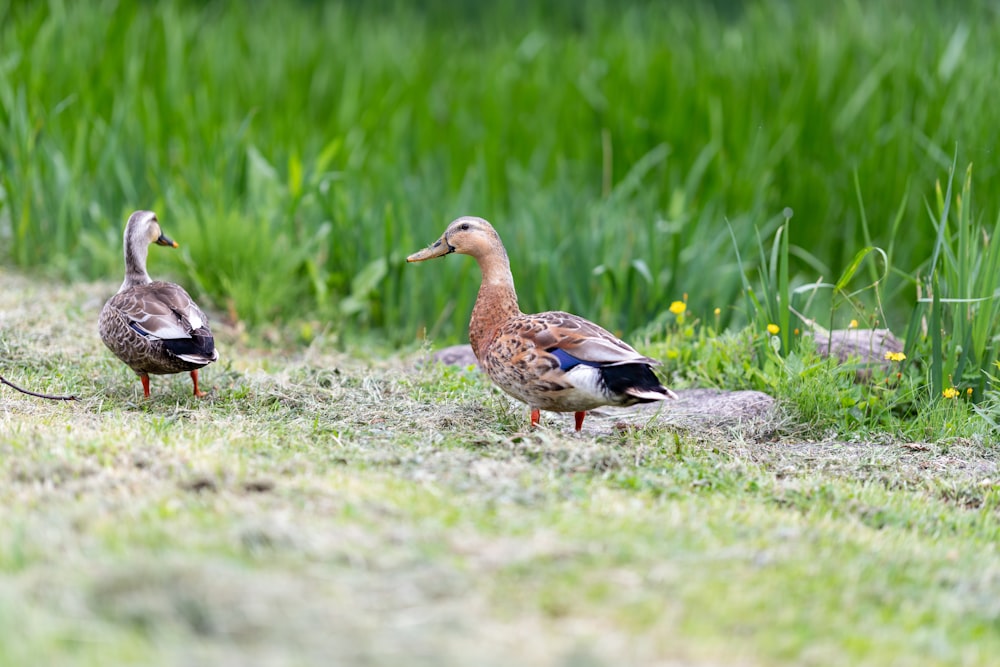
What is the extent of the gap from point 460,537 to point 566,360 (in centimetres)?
133

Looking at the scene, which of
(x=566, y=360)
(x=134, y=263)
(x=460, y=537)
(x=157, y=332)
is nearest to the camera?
(x=460, y=537)

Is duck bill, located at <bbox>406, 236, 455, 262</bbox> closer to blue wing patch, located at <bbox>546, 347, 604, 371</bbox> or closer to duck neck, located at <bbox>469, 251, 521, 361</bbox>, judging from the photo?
duck neck, located at <bbox>469, 251, 521, 361</bbox>

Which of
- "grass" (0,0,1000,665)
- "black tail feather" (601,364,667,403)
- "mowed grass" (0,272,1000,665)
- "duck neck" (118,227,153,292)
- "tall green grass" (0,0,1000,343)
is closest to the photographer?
"mowed grass" (0,272,1000,665)

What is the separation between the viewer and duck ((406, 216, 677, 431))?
4.05 m

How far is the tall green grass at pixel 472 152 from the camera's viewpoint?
6.51 metres

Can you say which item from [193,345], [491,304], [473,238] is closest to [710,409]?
[491,304]

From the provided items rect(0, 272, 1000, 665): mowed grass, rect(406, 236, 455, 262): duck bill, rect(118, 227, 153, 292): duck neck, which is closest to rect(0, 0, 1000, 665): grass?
rect(0, 272, 1000, 665): mowed grass

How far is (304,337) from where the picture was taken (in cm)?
628

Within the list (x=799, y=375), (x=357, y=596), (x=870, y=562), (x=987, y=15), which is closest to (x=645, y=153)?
(x=799, y=375)

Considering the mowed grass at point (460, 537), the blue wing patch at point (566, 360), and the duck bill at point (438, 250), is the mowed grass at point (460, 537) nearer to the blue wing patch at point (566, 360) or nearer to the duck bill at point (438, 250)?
the blue wing patch at point (566, 360)

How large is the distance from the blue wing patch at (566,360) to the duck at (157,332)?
130 centimetres

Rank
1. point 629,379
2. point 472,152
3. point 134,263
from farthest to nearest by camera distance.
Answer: point 472,152, point 134,263, point 629,379

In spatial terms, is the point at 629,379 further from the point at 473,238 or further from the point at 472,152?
the point at 472,152

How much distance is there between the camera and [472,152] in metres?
8.36
